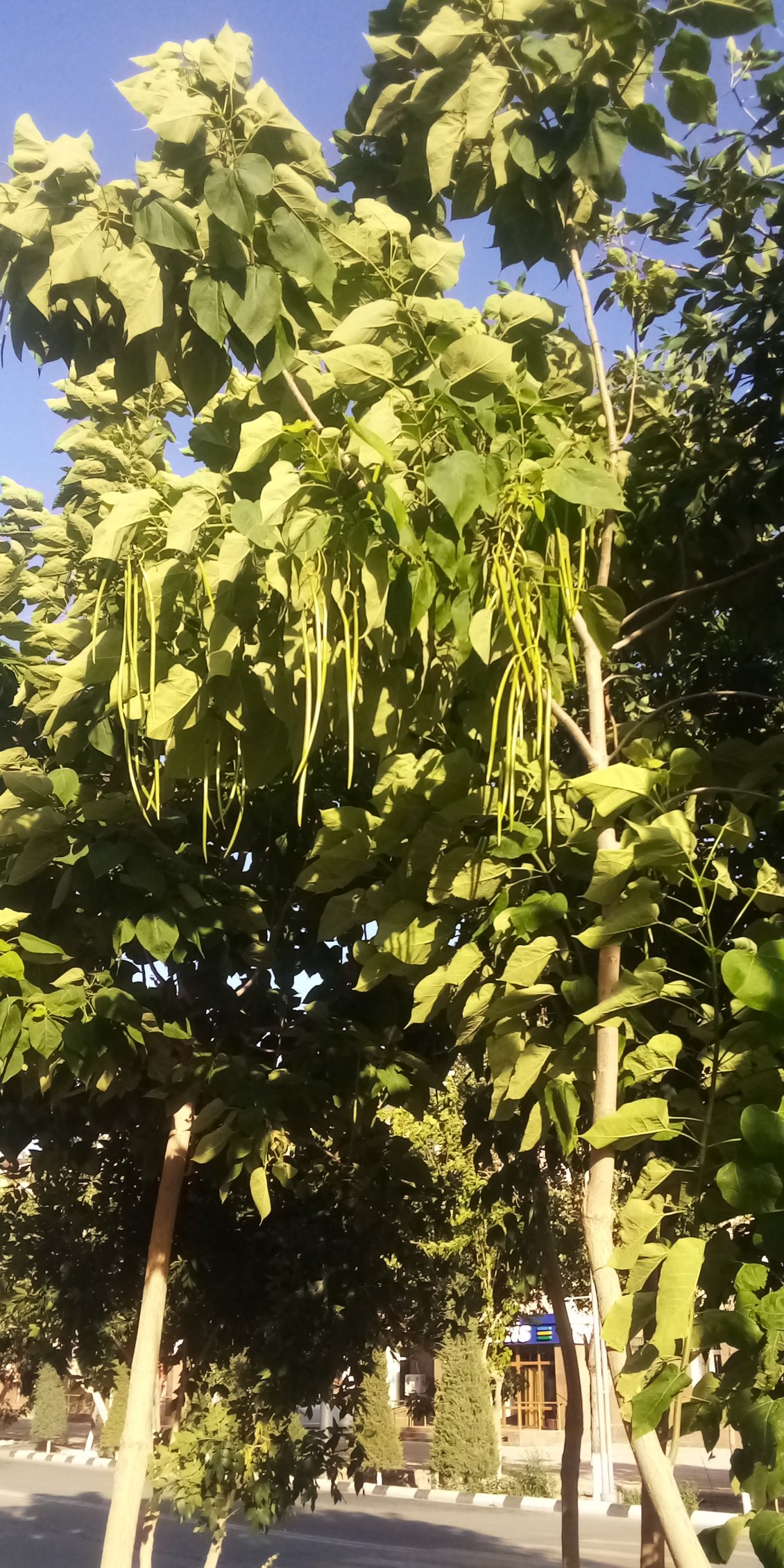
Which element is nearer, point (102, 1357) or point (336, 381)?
point (336, 381)

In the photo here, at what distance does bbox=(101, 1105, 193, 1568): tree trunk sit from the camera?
437 cm

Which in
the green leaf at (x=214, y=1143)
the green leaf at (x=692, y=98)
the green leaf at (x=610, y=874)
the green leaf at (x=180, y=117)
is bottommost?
the green leaf at (x=610, y=874)

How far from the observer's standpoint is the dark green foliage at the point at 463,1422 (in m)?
24.5

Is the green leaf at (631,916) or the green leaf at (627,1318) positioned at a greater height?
the green leaf at (631,916)

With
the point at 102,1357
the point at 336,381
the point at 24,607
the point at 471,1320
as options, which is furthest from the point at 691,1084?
the point at 471,1320

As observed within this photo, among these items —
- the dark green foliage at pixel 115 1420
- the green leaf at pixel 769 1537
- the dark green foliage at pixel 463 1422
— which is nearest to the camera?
the green leaf at pixel 769 1537

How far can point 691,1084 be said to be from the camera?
2994 millimetres

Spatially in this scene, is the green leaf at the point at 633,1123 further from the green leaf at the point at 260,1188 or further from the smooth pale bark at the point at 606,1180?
the green leaf at the point at 260,1188

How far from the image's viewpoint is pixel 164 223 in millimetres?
2250

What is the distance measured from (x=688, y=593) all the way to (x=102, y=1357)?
25.9 ft

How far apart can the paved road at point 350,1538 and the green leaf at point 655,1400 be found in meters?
13.9

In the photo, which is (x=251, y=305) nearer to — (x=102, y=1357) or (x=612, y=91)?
(x=612, y=91)

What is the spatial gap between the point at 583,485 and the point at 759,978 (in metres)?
0.90

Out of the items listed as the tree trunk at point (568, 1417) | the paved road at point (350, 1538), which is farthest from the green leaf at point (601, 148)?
the paved road at point (350, 1538)
